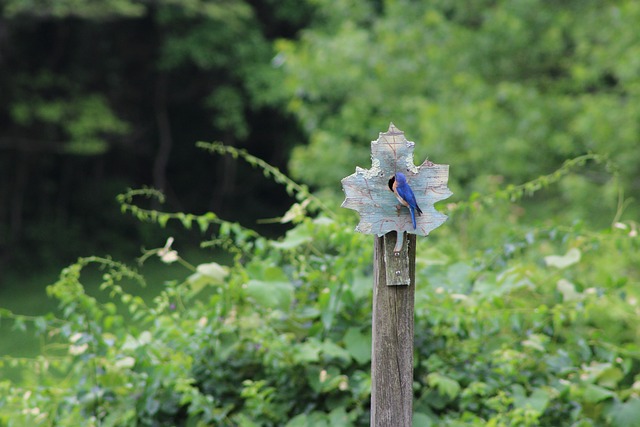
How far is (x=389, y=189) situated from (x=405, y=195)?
6cm

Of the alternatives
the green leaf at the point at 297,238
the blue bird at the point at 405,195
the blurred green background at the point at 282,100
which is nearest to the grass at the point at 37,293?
the blurred green background at the point at 282,100

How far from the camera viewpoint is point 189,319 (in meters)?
2.49

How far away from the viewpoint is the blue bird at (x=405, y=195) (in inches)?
66.9

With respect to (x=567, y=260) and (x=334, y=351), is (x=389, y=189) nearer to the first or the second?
(x=334, y=351)

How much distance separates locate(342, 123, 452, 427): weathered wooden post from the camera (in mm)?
1713

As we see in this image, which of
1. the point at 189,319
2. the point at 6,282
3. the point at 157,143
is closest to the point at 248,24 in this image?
the point at 157,143

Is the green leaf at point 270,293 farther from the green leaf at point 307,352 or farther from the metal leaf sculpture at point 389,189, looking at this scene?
the metal leaf sculpture at point 389,189

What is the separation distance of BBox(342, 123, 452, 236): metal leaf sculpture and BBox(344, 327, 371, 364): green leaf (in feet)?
2.15

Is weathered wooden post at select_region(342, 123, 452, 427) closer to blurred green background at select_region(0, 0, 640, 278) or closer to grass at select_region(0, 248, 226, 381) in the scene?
blurred green background at select_region(0, 0, 640, 278)

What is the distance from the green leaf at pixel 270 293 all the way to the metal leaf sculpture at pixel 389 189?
0.60 m

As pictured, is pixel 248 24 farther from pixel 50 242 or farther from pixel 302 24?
pixel 50 242

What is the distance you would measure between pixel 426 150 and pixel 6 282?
5668 mm

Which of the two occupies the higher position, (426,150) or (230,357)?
(426,150)

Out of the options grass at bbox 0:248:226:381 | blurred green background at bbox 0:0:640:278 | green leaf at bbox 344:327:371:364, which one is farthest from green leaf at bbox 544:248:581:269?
grass at bbox 0:248:226:381
